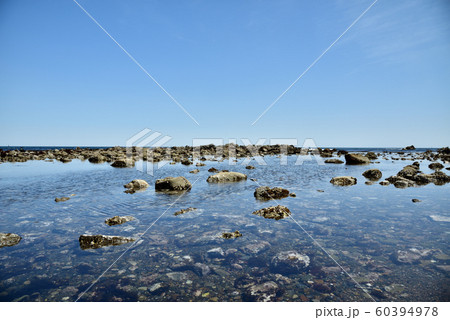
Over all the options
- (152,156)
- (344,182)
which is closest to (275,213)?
(344,182)

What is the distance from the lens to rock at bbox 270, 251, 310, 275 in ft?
14.9

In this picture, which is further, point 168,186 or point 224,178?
point 224,178

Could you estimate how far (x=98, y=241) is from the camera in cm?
582

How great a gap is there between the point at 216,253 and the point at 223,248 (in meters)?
0.31

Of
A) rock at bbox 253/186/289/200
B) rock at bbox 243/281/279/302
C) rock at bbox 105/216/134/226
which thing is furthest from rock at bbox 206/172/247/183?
rock at bbox 243/281/279/302

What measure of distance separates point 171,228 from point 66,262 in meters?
2.74

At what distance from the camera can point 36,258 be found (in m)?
5.10

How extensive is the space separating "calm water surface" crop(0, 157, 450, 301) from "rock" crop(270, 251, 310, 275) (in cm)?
14

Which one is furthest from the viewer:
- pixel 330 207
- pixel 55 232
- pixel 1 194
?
pixel 1 194

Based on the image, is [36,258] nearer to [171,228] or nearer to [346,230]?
[171,228]

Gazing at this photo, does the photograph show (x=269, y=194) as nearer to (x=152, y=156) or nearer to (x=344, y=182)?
(x=344, y=182)

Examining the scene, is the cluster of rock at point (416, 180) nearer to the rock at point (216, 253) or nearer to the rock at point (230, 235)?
the rock at point (230, 235)

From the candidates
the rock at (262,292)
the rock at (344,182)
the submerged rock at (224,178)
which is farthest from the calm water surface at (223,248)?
the submerged rock at (224,178)
